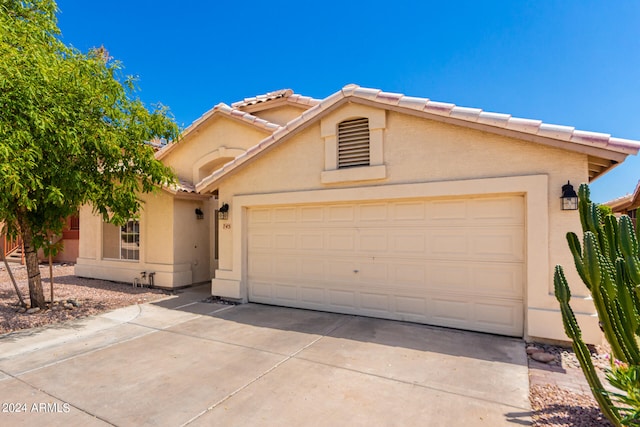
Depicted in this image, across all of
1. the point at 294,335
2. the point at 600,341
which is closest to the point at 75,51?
the point at 294,335

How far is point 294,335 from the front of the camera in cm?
621

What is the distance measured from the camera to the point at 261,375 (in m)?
4.55

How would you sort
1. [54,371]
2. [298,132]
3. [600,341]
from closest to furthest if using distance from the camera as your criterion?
1. [54,371]
2. [600,341]
3. [298,132]

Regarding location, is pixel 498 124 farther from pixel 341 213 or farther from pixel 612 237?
pixel 341 213

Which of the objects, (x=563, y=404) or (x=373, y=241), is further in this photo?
(x=373, y=241)

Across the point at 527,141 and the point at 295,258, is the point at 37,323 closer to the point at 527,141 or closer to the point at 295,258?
the point at 295,258

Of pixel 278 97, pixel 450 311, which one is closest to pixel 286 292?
pixel 450 311

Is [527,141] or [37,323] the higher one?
[527,141]

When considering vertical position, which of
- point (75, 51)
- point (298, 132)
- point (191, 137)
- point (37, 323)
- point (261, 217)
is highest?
point (75, 51)

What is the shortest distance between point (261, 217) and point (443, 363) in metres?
5.72

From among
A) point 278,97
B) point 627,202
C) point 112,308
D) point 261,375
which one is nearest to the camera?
point 261,375

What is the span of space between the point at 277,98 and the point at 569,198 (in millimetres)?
10473

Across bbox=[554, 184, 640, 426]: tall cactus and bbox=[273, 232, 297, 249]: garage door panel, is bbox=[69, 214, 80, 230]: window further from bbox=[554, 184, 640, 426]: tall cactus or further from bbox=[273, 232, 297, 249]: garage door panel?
bbox=[554, 184, 640, 426]: tall cactus

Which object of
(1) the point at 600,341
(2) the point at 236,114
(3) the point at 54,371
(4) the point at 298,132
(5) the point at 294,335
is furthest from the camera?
(2) the point at 236,114
